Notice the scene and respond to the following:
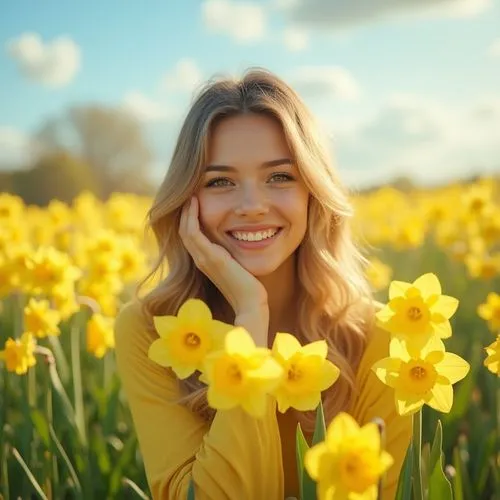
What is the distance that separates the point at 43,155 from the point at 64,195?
1.23 meters

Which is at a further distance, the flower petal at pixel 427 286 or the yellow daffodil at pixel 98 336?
Result: the yellow daffodil at pixel 98 336

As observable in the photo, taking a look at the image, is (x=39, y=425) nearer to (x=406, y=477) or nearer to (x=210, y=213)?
(x=210, y=213)

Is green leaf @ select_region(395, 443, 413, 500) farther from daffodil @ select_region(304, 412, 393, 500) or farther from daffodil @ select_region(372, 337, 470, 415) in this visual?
daffodil @ select_region(304, 412, 393, 500)

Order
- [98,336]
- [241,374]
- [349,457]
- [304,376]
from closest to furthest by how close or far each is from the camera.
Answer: [349,457] → [241,374] → [304,376] → [98,336]

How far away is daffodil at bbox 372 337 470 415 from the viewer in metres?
1.42

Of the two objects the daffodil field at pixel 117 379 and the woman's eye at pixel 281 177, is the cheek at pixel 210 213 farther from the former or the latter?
the daffodil field at pixel 117 379

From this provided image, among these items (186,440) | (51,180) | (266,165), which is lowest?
(186,440)

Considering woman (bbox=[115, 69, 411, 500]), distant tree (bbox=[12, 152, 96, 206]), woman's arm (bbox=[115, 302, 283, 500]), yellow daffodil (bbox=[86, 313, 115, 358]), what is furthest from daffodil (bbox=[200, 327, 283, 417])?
distant tree (bbox=[12, 152, 96, 206])

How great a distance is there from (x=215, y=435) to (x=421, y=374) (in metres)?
0.60

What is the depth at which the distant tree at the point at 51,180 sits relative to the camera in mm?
16656

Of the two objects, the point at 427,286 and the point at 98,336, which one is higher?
the point at 427,286

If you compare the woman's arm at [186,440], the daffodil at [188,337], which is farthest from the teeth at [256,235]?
the daffodil at [188,337]

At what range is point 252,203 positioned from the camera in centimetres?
216

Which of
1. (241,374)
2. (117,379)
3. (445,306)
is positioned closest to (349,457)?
(241,374)
